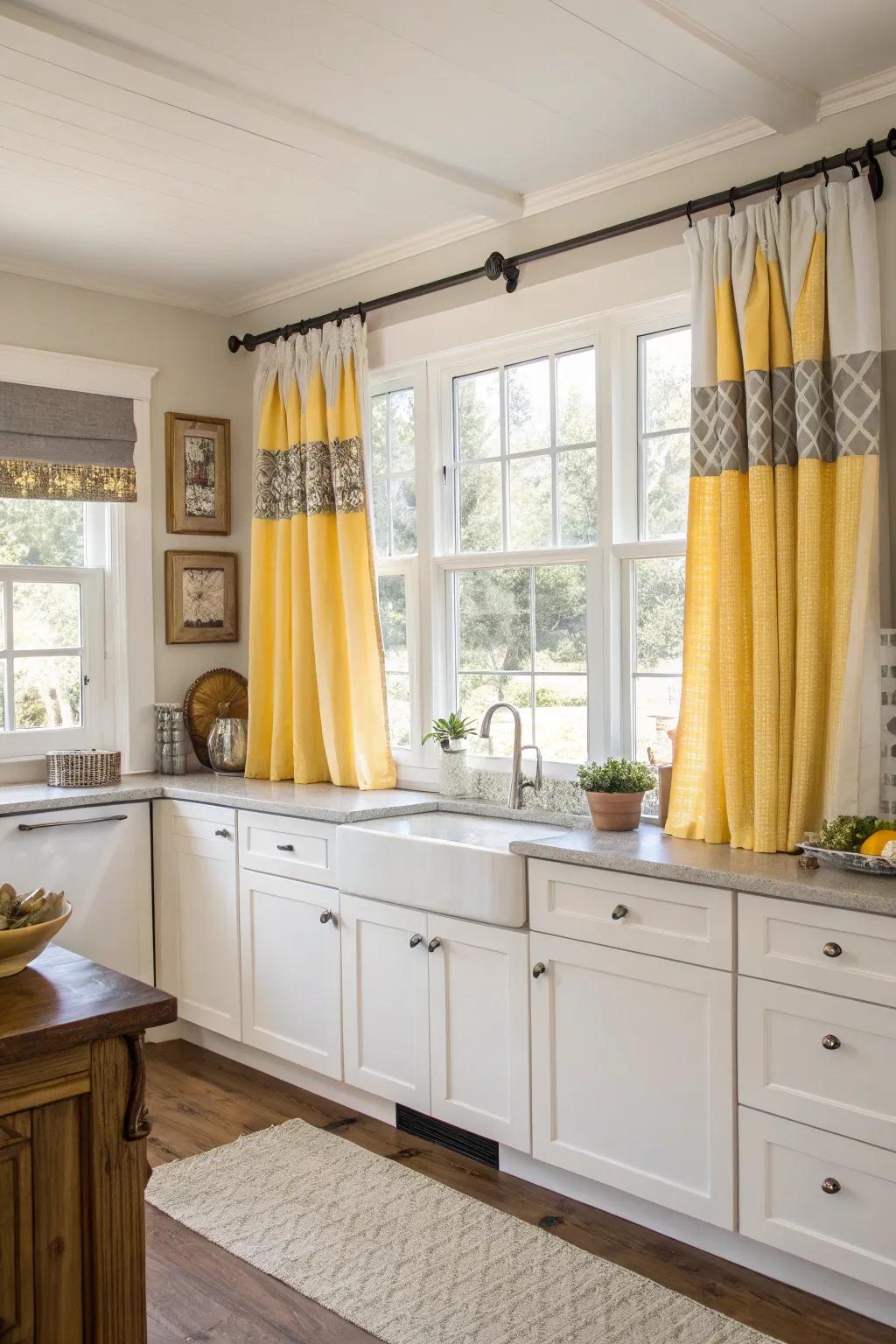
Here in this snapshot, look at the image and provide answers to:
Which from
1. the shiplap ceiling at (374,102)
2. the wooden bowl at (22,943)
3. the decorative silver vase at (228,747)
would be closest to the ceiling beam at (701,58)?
the shiplap ceiling at (374,102)

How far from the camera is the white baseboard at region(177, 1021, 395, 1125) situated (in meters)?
3.50

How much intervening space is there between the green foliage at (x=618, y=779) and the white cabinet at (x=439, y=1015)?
1.55ft

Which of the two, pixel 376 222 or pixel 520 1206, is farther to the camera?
pixel 376 222

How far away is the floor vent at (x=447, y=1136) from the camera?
10.4 ft

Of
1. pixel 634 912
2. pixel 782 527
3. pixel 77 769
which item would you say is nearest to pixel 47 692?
pixel 77 769

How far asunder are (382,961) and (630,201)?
228cm

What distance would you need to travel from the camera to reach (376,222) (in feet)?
12.3

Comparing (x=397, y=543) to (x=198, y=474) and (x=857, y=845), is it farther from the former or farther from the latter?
(x=857, y=845)

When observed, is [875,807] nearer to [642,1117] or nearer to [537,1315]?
[642,1117]

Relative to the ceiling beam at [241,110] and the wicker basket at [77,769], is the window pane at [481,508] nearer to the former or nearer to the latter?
the ceiling beam at [241,110]

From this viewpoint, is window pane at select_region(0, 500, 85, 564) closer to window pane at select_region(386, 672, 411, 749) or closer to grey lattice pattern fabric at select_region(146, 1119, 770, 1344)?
window pane at select_region(386, 672, 411, 749)

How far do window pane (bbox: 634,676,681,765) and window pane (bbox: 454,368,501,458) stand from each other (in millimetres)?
963

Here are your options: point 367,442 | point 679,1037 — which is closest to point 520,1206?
point 679,1037

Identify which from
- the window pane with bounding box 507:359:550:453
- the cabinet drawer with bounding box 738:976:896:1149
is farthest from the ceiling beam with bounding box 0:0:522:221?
the cabinet drawer with bounding box 738:976:896:1149
